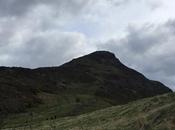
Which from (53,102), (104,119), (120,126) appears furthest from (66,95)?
(120,126)

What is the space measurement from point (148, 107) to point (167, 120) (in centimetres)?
1318

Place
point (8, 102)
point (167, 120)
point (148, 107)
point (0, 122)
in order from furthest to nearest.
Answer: point (8, 102), point (0, 122), point (148, 107), point (167, 120)

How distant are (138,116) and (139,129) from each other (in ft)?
25.4

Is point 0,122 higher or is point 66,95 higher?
point 66,95

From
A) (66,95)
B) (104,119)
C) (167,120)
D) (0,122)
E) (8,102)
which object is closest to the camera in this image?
(167,120)

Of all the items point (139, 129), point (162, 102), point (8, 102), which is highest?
point (8, 102)

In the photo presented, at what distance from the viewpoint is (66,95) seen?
7466 inches

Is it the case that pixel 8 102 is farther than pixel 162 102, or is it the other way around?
pixel 8 102

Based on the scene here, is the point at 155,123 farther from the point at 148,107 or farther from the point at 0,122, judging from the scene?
the point at 0,122

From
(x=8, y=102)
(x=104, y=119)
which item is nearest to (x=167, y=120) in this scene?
(x=104, y=119)

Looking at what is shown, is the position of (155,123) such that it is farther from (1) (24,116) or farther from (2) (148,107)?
(1) (24,116)

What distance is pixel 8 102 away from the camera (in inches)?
6727

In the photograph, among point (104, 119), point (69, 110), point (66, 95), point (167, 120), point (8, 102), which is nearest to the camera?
point (167, 120)

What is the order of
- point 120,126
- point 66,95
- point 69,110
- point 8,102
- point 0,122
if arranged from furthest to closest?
1. point 66,95
2. point 8,102
3. point 69,110
4. point 0,122
5. point 120,126
